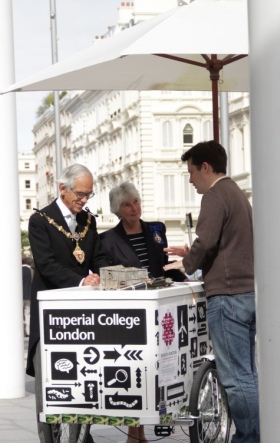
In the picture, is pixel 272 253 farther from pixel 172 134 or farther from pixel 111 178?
pixel 111 178

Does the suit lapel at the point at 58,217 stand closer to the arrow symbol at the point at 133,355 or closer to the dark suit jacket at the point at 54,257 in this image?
the dark suit jacket at the point at 54,257

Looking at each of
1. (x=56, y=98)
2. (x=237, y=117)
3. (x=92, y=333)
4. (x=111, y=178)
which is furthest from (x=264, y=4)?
(x=111, y=178)

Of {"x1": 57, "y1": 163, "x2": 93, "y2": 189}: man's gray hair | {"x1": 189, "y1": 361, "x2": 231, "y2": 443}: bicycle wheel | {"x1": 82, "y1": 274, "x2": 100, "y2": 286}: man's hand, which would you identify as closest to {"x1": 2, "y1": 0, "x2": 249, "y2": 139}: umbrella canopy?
{"x1": 57, "y1": 163, "x2": 93, "y2": 189}: man's gray hair

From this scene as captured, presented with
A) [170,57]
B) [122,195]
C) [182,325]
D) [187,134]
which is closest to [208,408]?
[182,325]

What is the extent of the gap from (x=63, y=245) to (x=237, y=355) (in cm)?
132

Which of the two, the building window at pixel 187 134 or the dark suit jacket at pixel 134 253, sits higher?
the building window at pixel 187 134

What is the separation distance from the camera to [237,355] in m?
6.89

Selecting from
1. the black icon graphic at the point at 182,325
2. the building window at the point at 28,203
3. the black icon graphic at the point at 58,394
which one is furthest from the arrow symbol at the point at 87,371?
the building window at the point at 28,203

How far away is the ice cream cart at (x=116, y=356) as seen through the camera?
6.43 m

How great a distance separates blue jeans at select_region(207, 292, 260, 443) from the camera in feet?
22.6

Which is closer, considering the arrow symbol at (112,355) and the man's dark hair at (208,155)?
Answer: the arrow symbol at (112,355)

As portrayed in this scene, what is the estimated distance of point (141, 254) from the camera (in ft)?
26.8

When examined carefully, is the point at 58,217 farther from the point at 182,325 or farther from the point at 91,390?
the point at 91,390

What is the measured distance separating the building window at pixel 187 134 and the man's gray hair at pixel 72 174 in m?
86.0
